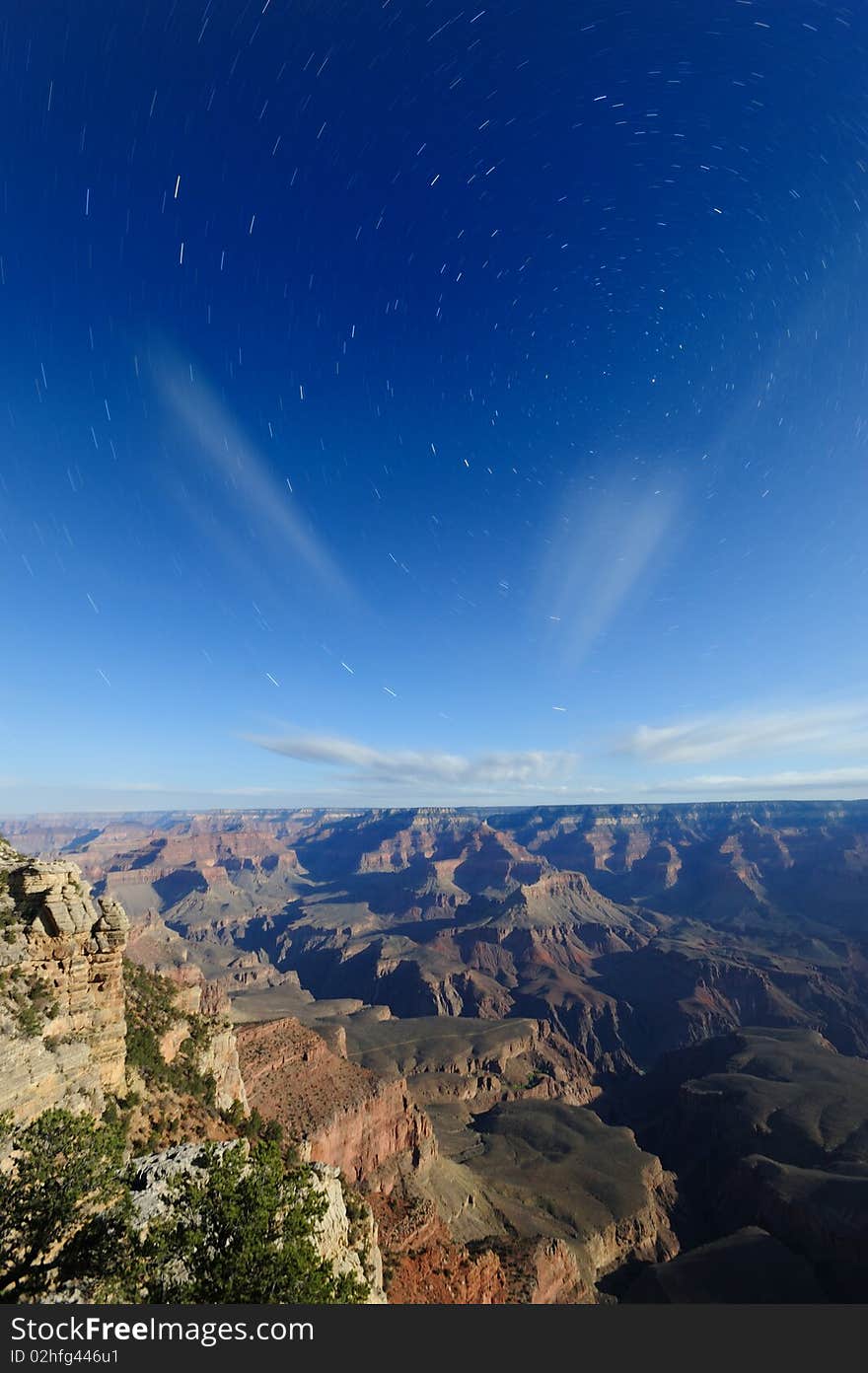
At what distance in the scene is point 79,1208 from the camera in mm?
14039

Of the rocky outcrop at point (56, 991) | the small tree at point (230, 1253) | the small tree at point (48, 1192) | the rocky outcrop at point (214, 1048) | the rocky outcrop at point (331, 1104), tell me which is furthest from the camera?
the rocky outcrop at point (331, 1104)

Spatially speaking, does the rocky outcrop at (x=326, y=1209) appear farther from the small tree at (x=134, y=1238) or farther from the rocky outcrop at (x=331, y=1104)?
the rocky outcrop at (x=331, y=1104)

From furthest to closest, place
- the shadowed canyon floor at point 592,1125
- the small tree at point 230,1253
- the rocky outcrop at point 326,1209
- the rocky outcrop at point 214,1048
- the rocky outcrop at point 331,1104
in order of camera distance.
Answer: the shadowed canyon floor at point 592,1125, the rocky outcrop at point 331,1104, the rocky outcrop at point 214,1048, the rocky outcrop at point 326,1209, the small tree at point 230,1253

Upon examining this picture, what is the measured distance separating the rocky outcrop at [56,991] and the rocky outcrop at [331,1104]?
34.4 m

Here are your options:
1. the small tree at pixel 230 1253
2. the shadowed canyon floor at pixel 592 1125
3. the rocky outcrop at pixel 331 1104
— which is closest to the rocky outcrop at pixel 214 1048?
the shadowed canyon floor at pixel 592 1125

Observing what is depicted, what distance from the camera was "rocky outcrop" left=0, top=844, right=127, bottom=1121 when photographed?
58.9 ft

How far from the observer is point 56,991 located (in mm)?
20234

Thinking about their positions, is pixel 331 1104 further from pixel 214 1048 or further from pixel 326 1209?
pixel 326 1209

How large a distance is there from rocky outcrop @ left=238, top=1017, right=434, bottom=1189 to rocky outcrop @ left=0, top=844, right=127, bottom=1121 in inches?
1356

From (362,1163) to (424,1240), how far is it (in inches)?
746

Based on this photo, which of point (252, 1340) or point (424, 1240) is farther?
point (424, 1240)

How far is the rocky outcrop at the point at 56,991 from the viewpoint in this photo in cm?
1794

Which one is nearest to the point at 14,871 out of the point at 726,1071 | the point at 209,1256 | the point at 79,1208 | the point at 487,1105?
the point at 79,1208

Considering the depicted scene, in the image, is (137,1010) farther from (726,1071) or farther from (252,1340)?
(726,1071)
